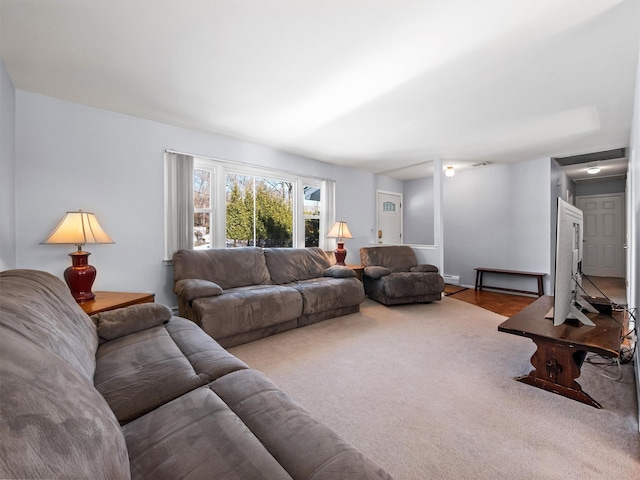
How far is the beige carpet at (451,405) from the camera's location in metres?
1.31

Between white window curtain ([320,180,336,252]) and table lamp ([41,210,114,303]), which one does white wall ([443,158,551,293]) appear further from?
table lamp ([41,210,114,303])

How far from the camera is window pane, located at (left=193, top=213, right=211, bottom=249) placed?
362 centimetres

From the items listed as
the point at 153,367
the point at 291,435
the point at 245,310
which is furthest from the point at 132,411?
the point at 245,310

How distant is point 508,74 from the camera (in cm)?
225

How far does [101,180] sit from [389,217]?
17.0 feet

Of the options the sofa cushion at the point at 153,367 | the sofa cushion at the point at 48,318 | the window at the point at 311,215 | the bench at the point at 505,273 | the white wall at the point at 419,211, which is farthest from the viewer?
the white wall at the point at 419,211

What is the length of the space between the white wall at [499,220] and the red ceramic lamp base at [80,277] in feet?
19.5

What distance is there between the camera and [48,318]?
1.11 m

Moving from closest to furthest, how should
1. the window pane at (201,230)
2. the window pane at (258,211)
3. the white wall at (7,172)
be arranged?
the white wall at (7,172) → the window pane at (201,230) → the window pane at (258,211)

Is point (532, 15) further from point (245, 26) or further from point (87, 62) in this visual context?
point (87, 62)

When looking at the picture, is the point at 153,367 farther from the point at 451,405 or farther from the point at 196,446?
the point at 451,405

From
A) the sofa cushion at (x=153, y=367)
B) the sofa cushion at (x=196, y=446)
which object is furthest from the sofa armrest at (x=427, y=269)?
the sofa cushion at (x=196, y=446)

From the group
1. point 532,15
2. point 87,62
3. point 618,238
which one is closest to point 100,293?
point 87,62

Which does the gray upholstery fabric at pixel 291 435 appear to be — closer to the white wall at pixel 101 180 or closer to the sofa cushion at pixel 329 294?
the sofa cushion at pixel 329 294
